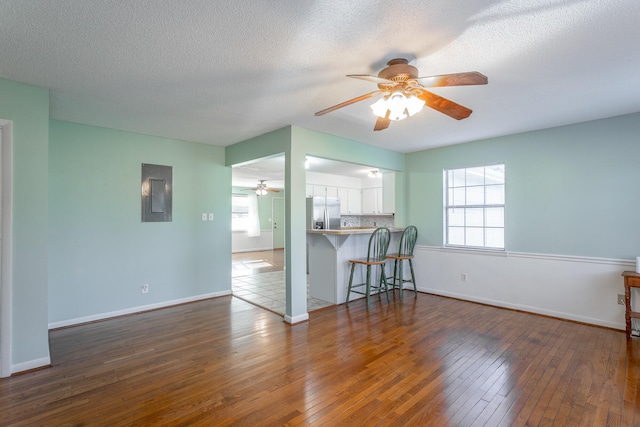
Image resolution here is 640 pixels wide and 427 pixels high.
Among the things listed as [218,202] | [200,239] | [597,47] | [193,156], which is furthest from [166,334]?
[597,47]

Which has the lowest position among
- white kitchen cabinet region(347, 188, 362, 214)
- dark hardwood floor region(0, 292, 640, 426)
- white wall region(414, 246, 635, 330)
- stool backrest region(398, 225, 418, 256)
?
dark hardwood floor region(0, 292, 640, 426)

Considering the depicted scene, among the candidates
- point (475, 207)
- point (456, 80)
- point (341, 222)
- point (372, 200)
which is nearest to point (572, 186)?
point (475, 207)

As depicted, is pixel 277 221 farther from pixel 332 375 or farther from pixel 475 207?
pixel 332 375

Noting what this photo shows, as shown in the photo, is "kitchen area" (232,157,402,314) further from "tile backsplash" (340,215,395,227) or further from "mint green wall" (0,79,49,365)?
"mint green wall" (0,79,49,365)

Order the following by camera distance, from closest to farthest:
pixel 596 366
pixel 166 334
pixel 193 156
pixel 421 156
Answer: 1. pixel 596 366
2. pixel 166 334
3. pixel 193 156
4. pixel 421 156

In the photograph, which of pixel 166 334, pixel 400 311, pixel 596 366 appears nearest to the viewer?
pixel 596 366

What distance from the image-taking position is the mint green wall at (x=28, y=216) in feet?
8.11

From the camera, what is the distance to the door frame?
2.41 metres

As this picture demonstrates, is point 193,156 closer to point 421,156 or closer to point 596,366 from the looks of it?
point 421,156

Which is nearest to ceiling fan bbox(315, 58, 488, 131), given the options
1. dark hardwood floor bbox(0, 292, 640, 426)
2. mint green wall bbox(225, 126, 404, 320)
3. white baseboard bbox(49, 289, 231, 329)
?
mint green wall bbox(225, 126, 404, 320)

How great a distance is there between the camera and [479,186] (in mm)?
4570

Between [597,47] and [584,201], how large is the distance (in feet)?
7.31

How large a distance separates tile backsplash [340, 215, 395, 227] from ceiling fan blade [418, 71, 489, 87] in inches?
211

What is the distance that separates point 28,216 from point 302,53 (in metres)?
2.55
